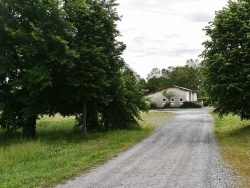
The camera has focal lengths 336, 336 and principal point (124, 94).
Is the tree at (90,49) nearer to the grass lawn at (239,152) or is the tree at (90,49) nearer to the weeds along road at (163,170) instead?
the weeds along road at (163,170)

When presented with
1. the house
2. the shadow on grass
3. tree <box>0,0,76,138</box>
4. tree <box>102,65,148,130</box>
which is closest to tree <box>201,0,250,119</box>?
tree <box>102,65,148,130</box>

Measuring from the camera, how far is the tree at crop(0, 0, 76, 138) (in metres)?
19.8

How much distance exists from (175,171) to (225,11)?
49.1ft

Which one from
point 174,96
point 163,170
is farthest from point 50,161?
point 174,96

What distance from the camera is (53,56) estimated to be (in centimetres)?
2009

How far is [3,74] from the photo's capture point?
21.7 m

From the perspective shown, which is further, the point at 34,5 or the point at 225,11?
the point at 225,11

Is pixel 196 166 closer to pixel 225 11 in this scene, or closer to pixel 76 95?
pixel 76 95

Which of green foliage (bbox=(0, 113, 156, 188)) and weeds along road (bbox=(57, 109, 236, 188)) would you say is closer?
weeds along road (bbox=(57, 109, 236, 188))

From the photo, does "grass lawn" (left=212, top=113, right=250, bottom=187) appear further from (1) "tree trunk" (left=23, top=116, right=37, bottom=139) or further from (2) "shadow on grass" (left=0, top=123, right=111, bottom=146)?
(1) "tree trunk" (left=23, top=116, right=37, bottom=139)

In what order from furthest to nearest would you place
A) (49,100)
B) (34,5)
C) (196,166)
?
(49,100) → (34,5) → (196,166)

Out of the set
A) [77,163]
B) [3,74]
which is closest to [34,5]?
[3,74]

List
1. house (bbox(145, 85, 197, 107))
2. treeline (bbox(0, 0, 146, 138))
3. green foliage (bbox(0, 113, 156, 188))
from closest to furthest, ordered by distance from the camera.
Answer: green foliage (bbox(0, 113, 156, 188)) < treeline (bbox(0, 0, 146, 138)) < house (bbox(145, 85, 197, 107))

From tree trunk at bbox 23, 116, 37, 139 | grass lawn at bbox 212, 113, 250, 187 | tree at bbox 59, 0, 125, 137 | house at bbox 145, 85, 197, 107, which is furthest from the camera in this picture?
house at bbox 145, 85, 197, 107
